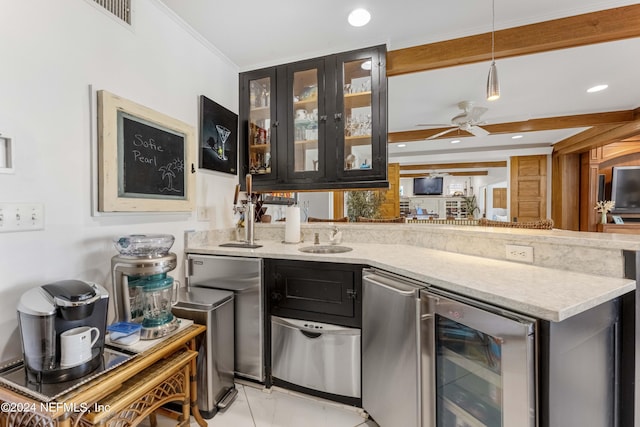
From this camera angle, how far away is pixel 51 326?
94 cm

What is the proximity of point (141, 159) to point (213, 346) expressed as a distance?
45.4 inches

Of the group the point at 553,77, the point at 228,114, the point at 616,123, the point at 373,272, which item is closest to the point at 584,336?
the point at 373,272

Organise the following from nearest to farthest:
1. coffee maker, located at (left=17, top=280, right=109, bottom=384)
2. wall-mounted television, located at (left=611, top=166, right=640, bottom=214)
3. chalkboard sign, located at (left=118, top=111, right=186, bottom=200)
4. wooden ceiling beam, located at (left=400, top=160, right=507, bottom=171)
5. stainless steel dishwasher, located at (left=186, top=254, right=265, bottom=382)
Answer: coffee maker, located at (left=17, top=280, right=109, bottom=384)
chalkboard sign, located at (left=118, top=111, right=186, bottom=200)
stainless steel dishwasher, located at (left=186, top=254, right=265, bottom=382)
wall-mounted television, located at (left=611, top=166, right=640, bottom=214)
wooden ceiling beam, located at (left=400, top=160, right=507, bottom=171)

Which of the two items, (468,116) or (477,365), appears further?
(468,116)

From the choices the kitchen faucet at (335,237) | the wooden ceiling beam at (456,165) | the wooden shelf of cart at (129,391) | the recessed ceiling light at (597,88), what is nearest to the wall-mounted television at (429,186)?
the wooden ceiling beam at (456,165)

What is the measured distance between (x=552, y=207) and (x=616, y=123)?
240 cm

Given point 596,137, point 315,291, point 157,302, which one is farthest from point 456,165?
point 157,302

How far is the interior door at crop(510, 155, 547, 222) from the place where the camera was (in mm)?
5763

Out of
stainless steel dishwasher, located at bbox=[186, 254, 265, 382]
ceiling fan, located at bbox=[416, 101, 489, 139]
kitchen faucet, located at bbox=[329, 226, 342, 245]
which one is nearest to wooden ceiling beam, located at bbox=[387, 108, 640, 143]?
ceiling fan, located at bbox=[416, 101, 489, 139]

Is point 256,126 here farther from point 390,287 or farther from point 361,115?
point 390,287

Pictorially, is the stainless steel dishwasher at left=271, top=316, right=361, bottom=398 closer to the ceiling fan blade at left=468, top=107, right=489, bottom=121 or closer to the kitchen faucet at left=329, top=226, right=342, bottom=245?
the kitchen faucet at left=329, top=226, right=342, bottom=245

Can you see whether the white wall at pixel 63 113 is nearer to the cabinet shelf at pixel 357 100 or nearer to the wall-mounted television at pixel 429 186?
the cabinet shelf at pixel 357 100

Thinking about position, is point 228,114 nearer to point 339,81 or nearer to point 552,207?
point 339,81

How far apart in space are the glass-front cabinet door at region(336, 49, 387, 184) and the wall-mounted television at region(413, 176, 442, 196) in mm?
8944
